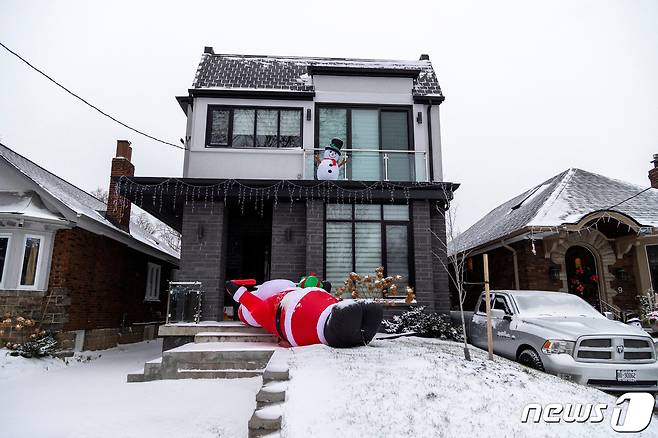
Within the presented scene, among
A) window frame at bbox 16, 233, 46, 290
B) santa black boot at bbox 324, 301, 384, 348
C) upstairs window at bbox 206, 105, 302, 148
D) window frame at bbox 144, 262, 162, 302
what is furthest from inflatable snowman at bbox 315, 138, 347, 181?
window frame at bbox 144, 262, 162, 302

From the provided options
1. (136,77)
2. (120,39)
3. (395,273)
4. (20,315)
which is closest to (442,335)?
(395,273)

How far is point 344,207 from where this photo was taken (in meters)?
10.6

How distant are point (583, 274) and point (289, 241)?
845 cm

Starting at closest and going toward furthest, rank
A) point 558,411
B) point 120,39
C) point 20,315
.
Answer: point 558,411
point 20,315
point 120,39

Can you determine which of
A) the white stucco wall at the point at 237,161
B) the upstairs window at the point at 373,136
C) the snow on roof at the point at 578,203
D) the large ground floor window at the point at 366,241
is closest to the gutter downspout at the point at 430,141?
the upstairs window at the point at 373,136

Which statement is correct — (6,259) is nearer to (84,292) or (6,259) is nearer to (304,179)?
(84,292)

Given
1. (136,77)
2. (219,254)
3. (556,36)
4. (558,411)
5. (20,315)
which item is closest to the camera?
(558,411)

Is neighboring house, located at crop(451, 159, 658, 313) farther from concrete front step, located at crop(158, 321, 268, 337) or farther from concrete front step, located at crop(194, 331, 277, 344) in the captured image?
concrete front step, located at crop(158, 321, 268, 337)

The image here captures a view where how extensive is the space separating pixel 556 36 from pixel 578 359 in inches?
491

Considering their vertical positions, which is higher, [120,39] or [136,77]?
[136,77]

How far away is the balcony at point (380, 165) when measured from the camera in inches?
435

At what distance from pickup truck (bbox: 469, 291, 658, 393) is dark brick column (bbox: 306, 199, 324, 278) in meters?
4.22

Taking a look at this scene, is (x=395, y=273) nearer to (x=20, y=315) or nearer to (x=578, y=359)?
(x=578, y=359)

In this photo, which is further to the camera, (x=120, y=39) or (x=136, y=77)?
(x=136, y=77)
